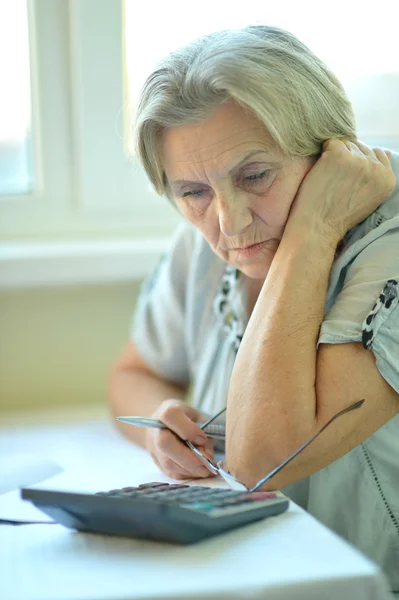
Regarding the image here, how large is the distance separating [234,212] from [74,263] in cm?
77

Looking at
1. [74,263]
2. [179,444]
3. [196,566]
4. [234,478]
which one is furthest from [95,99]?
[196,566]

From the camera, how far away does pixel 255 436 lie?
3.45ft

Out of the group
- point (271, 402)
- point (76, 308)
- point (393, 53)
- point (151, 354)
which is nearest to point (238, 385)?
point (271, 402)

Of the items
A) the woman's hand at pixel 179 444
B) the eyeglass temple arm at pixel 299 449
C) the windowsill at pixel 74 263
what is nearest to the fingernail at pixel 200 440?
the woman's hand at pixel 179 444

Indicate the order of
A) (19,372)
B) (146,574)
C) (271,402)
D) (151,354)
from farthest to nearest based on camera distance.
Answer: (19,372) < (151,354) < (271,402) < (146,574)

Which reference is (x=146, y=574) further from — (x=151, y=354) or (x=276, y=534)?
(x=151, y=354)

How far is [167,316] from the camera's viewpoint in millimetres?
1581

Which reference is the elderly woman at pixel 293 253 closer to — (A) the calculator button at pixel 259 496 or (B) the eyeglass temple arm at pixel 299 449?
(B) the eyeglass temple arm at pixel 299 449

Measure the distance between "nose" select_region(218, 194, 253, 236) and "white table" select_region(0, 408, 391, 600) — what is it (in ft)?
1.45

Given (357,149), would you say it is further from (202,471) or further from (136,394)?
(136,394)

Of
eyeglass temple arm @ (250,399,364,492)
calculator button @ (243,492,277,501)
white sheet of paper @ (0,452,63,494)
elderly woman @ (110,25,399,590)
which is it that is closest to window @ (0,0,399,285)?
white sheet of paper @ (0,452,63,494)

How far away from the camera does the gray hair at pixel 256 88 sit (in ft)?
3.60

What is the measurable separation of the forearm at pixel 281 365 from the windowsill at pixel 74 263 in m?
0.78

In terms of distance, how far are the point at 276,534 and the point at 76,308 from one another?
1250mm
